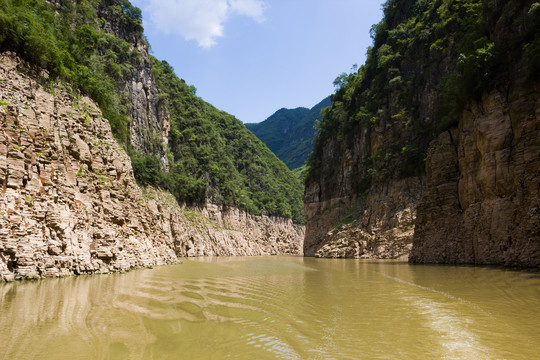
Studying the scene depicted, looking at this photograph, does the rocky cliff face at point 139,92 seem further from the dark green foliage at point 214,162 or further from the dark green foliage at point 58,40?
the dark green foliage at point 58,40

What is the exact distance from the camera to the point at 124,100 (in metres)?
38.2

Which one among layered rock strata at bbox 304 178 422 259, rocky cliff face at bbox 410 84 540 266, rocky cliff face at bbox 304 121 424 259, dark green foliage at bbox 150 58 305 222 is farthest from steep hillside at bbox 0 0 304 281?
rocky cliff face at bbox 304 121 424 259

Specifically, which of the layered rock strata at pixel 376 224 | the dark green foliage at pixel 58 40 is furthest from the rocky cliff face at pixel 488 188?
the dark green foliage at pixel 58 40

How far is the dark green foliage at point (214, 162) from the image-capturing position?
58.8 metres

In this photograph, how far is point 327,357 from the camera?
13.3 ft

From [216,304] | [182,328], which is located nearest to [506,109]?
[216,304]

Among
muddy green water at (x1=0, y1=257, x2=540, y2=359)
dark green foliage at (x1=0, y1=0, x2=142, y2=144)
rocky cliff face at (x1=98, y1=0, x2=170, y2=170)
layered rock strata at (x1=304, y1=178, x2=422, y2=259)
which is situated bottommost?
muddy green water at (x1=0, y1=257, x2=540, y2=359)

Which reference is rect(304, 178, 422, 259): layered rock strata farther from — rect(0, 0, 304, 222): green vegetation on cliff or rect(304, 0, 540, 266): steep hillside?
rect(0, 0, 304, 222): green vegetation on cliff

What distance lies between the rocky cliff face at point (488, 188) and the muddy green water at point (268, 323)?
6382mm

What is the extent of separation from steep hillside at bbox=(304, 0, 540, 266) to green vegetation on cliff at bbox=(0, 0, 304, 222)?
21909 mm

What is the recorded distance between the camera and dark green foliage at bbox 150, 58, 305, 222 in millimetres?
58812

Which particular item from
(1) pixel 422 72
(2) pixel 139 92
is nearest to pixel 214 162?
(2) pixel 139 92

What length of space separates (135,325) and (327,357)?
326 centimetres

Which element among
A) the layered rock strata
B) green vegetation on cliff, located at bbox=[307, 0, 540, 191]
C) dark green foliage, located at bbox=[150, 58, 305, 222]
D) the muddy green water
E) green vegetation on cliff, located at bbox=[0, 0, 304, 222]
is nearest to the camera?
the muddy green water
